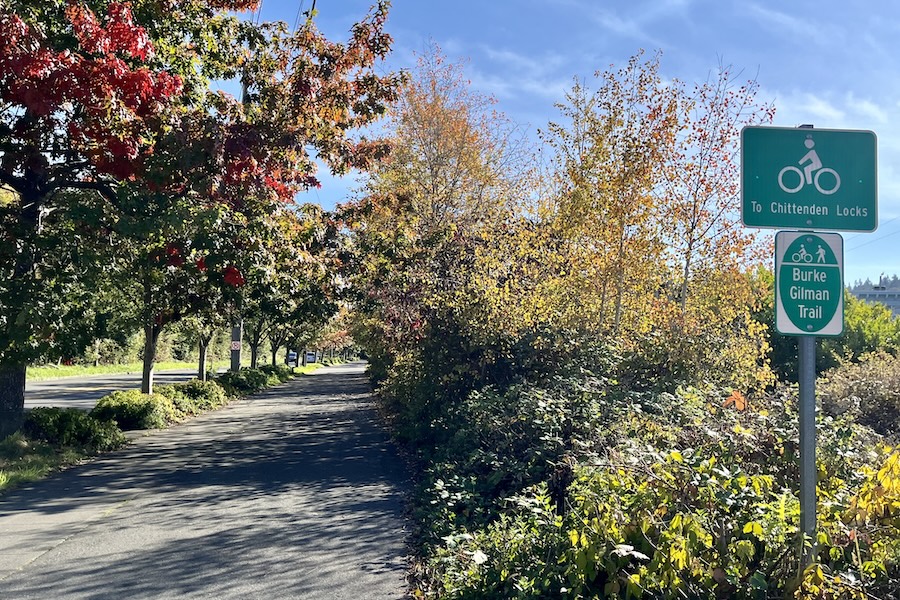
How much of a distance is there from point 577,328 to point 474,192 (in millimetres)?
8529

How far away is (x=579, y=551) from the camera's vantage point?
4066 millimetres

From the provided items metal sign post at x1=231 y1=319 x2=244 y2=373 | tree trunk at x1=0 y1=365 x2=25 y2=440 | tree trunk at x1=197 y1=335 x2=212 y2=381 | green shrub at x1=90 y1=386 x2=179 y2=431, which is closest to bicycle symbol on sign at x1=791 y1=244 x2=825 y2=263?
tree trunk at x1=0 y1=365 x2=25 y2=440

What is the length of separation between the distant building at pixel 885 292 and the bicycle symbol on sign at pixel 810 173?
83578 mm

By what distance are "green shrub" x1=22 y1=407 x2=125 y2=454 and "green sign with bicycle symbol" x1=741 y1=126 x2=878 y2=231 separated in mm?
11960

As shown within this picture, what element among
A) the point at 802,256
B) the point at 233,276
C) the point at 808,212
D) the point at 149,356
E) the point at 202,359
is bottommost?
the point at 202,359

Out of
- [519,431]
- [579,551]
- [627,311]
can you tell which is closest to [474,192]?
[627,311]

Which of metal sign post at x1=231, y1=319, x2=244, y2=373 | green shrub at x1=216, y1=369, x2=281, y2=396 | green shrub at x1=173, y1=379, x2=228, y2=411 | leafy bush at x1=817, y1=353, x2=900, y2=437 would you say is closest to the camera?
leafy bush at x1=817, y1=353, x2=900, y2=437

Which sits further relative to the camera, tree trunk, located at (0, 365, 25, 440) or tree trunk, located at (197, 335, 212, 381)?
tree trunk, located at (197, 335, 212, 381)

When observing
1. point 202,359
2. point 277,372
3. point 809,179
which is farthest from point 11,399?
point 277,372

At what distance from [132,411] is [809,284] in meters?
15.1

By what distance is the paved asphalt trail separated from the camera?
18.4 feet

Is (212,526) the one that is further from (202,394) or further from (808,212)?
(202,394)

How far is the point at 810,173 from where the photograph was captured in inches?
142

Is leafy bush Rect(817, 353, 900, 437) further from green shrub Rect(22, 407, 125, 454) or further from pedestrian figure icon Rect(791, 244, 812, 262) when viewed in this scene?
green shrub Rect(22, 407, 125, 454)
